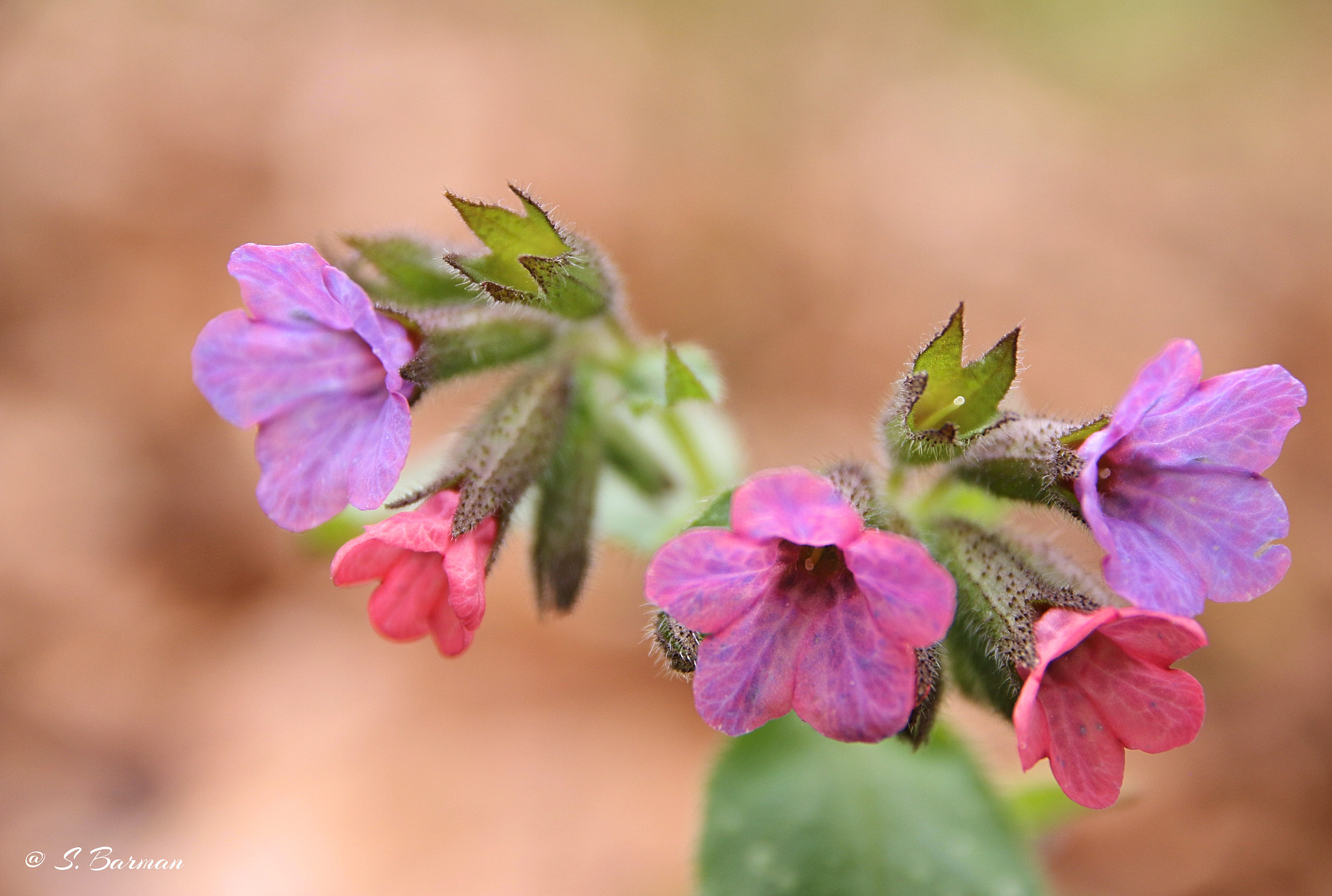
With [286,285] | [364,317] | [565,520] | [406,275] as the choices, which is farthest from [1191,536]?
[406,275]

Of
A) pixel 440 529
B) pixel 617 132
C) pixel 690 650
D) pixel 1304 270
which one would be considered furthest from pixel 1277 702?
pixel 617 132

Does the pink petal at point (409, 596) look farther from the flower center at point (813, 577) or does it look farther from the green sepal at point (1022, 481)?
the green sepal at point (1022, 481)

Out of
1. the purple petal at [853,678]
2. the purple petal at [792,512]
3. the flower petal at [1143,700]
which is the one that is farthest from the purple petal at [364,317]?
the flower petal at [1143,700]

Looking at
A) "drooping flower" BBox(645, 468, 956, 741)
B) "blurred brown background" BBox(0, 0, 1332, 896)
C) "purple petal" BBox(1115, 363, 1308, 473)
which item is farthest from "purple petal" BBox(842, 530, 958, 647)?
"blurred brown background" BBox(0, 0, 1332, 896)

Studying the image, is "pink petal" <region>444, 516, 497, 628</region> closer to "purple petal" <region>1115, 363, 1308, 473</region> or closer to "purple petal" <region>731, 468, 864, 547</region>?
"purple petal" <region>731, 468, 864, 547</region>

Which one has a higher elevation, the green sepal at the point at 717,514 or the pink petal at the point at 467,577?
the pink petal at the point at 467,577
